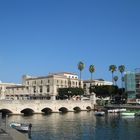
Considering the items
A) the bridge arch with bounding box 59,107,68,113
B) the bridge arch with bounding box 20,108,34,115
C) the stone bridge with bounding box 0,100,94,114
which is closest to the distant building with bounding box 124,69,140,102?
the stone bridge with bounding box 0,100,94,114

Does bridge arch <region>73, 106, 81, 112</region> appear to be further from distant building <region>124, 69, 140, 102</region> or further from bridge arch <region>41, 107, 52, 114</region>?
distant building <region>124, 69, 140, 102</region>

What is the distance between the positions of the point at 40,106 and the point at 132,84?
202ft

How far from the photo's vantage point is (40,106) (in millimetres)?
126938

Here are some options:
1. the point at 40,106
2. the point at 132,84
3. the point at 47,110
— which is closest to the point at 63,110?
the point at 47,110

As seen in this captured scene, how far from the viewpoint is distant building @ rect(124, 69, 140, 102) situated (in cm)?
16888

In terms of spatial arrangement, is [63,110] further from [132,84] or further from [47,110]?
[132,84]

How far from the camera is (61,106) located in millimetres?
137125

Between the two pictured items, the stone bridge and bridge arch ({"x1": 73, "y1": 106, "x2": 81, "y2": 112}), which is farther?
bridge arch ({"x1": 73, "y1": 106, "x2": 81, "y2": 112})

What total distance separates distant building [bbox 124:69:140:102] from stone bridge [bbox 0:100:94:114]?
978 inches

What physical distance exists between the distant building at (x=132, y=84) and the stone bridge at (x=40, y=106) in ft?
81.5

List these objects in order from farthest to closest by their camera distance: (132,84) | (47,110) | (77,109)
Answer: (132,84)
(77,109)
(47,110)

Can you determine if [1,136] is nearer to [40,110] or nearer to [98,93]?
[40,110]

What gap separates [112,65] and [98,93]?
17.0 meters

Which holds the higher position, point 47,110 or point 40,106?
point 40,106
